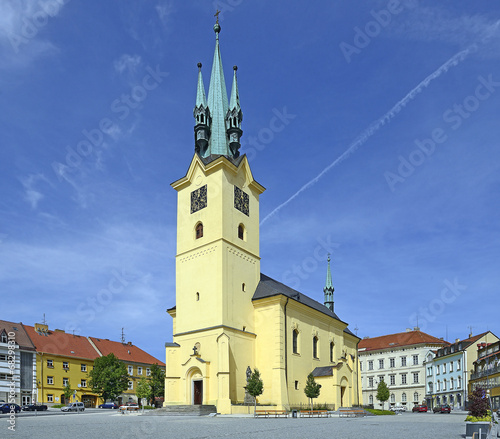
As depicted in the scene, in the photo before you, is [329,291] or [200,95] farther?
[329,291]

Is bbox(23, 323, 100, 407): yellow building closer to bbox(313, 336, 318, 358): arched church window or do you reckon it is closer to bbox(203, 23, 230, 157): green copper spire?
bbox(313, 336, 318, 358): arched church window

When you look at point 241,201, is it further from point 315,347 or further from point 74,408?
point 74,408

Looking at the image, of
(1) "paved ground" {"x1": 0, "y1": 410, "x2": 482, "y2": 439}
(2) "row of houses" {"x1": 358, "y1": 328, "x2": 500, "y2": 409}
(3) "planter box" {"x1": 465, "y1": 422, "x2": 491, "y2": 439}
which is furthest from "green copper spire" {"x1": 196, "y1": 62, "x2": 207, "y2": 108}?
(2) "row of houses" {"x1": 358, "y1": 328, "x2": 500, "y2": 409}

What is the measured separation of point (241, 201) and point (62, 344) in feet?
126

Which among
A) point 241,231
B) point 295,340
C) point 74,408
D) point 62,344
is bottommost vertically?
point 74,408

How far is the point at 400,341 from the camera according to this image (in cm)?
8238

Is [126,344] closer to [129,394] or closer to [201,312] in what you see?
[129,394]

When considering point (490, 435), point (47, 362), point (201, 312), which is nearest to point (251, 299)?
point (201, 312)

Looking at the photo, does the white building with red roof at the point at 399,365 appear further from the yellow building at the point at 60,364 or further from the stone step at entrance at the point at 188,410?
the stone step at entrance at the point at 188,410

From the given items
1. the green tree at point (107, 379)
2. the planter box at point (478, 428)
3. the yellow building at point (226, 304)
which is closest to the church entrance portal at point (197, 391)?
the yellow building at point (226, 304)

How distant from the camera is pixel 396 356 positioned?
8081 centimetres

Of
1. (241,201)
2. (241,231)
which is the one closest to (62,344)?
(241,231)

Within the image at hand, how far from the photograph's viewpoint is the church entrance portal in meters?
36.4

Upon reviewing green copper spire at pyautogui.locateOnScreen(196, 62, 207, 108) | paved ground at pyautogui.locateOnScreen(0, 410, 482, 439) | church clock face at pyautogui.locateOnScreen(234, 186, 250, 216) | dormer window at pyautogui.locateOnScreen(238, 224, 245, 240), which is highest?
green copper spire at pyautogui.locateOnScreen(196, 62, 207, 108)
